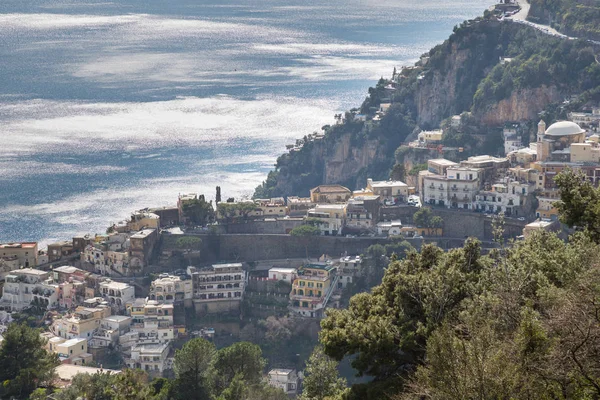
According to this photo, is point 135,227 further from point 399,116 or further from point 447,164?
point 399,116

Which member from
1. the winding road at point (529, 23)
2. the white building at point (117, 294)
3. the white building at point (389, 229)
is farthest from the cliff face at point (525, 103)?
the white building at point (117, 294)

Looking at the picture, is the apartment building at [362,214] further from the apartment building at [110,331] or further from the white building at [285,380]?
the apartment building at [110,331]

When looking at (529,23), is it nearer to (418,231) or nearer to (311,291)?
(418,231)

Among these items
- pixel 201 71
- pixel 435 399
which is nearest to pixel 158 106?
pixel 201 71

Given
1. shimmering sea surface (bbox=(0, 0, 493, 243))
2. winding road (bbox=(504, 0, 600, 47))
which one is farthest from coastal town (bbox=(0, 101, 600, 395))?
shimmering sea surface (bbox=(0, 0, 493, 243))

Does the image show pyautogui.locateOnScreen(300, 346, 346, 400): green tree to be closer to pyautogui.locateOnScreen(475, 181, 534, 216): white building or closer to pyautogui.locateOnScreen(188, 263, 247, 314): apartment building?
pyautogui.locateOnScreen(188, 263, 247, 314): apartment building

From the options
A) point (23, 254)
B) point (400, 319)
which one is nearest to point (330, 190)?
point (23, 254)
